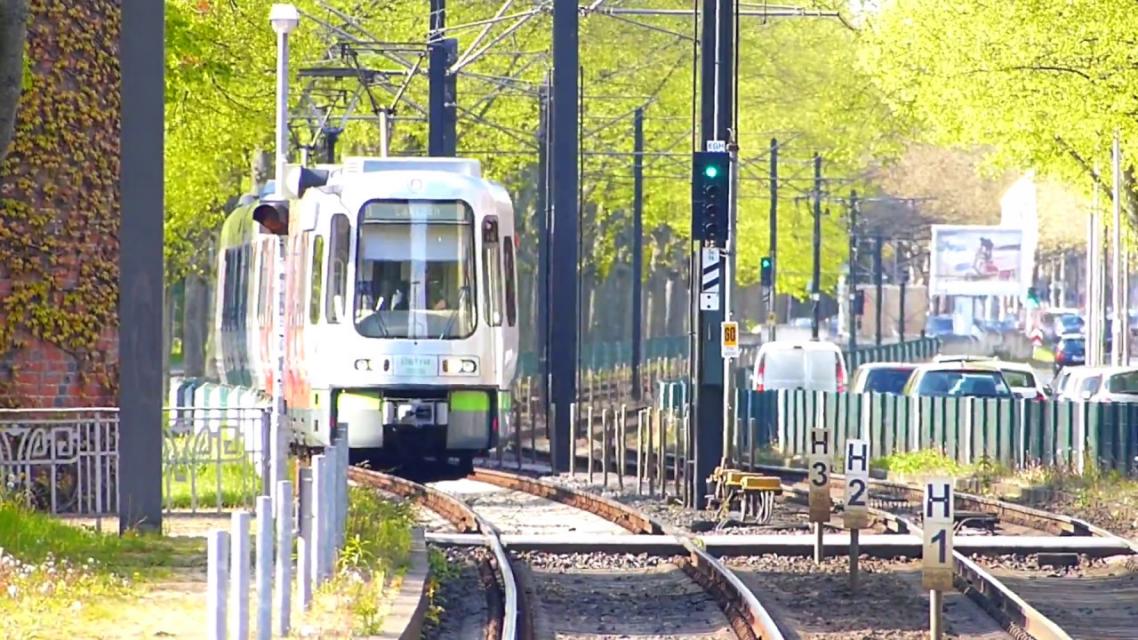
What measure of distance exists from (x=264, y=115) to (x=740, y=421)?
332 inches

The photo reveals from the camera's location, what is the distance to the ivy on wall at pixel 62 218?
21.6m

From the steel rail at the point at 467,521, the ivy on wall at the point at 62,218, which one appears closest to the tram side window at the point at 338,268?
the steel rail at the point at 467,521

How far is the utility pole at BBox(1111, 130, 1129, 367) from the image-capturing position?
4209cm

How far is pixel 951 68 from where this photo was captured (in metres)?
36.0

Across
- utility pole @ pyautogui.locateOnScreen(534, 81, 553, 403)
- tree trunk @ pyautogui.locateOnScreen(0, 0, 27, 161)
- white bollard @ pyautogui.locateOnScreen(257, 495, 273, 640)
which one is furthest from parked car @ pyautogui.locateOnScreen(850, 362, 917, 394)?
white bollard @ pyautogui.locateOnScreen(257, 495, 273, 640)

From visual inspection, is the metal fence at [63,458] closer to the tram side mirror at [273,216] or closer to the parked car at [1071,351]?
the tram side mirror at [273,216]

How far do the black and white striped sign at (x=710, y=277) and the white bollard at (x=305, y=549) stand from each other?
38.2 ft

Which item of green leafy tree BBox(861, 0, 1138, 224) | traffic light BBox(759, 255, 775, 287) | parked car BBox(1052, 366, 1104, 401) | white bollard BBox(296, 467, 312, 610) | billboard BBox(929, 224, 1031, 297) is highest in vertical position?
green leafy tree BBox(861, 0, 1138, 224)

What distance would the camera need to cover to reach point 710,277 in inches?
1033

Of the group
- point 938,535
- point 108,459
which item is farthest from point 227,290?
point 938,535

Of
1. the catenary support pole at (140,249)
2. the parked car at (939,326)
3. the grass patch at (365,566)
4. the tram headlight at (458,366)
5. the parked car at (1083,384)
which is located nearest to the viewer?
the grass patch at (365,566)

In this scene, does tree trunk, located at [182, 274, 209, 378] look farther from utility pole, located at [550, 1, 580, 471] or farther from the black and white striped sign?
the black and white striped sign

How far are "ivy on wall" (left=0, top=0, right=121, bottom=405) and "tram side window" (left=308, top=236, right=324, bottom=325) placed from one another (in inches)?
222

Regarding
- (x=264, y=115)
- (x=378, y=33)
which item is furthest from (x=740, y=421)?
(x=378, y=33)
